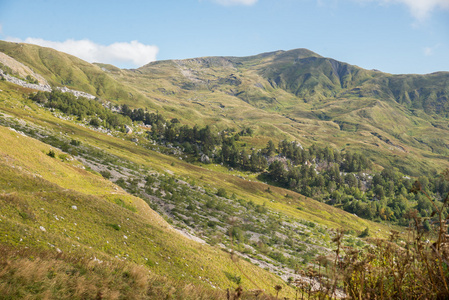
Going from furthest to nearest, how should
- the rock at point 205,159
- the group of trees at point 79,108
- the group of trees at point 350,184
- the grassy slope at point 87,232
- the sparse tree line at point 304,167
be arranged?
the rock at point 205,159, the sparse tree line at point 304,167, the group of trees at point 350,184, the group of trees at point 79,108, the grassy slope at point 87,232

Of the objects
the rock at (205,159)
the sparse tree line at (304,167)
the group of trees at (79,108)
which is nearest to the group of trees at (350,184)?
the sparse tree line at (304,167)

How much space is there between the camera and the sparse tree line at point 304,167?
137125mm

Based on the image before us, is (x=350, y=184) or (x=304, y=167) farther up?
(x=304, y=167)

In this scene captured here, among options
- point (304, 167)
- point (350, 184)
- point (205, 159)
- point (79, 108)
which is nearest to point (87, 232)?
point (205, 159)

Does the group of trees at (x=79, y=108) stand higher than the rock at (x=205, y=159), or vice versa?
the group of trees at (x=79, y=108)

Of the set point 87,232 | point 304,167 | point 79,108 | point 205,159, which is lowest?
point 205,159

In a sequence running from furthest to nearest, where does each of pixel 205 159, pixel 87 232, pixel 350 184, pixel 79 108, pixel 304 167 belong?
pixel 350 184 → pixel 304 167 → pixel 205 159 → pixel 79 108 → pixel 87 232

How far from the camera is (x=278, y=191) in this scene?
113m

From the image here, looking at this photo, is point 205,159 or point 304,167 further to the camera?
point 304,167

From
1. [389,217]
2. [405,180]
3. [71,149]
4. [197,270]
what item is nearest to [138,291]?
[197,270]

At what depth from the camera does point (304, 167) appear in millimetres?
160125

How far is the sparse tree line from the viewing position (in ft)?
450

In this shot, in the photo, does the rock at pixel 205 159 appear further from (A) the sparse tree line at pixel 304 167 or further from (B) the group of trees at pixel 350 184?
(B) the group of trees at pixel 350 184

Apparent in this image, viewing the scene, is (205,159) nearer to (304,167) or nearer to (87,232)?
(304,167)
